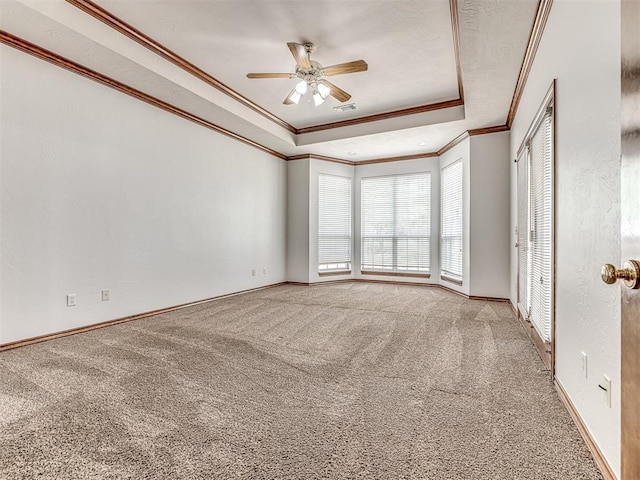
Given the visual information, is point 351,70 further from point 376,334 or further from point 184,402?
point 184,402

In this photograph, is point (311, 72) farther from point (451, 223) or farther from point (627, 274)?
point (451, 223)

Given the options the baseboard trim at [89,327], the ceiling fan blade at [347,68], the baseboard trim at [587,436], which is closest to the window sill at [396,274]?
the baseboard trim at [89,327]

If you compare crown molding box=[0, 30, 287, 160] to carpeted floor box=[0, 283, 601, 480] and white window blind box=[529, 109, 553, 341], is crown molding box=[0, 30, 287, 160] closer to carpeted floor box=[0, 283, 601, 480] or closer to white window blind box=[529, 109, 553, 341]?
carpeted floor box=[0, 283, 601, 480]

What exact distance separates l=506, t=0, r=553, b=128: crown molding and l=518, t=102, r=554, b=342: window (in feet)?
2.15

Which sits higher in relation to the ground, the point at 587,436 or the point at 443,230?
the point at 443,230

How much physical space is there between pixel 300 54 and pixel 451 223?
4.21 metres

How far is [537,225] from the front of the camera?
3002 millimetres

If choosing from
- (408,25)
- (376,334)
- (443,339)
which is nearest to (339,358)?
(376,334)

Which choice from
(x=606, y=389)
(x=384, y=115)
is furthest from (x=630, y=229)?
(x=384, y=115)

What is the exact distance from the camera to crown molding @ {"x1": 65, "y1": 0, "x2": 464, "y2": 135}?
2809mm

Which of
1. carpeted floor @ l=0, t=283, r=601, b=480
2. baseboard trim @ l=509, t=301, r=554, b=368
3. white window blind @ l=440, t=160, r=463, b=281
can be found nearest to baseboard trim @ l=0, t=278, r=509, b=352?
carpeted floor @ l=0, t=283, r=601, b=480

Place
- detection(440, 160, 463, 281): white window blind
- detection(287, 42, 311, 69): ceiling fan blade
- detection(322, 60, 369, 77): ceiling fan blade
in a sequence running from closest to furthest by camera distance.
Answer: detection(287, 42, 311, 69): ceiling fan blade → detection(322, 60, 369, 77): ceiling fan blade → detection(440, 160, 463, 281): white window blind

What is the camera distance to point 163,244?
4.32 meters

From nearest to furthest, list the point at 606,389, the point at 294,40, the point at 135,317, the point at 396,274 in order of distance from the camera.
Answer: the point at 606,389 → the point at 294,40 → the point at 135,317 → the point at 396,274
